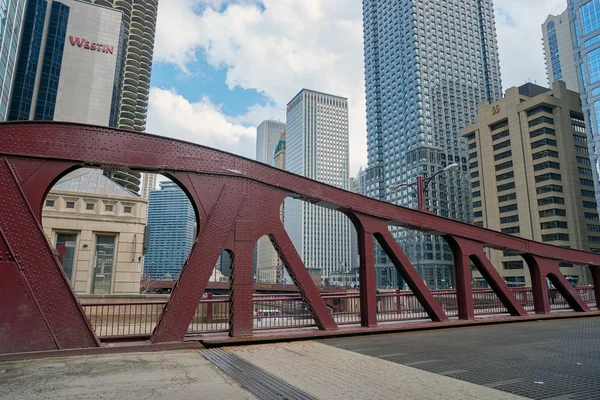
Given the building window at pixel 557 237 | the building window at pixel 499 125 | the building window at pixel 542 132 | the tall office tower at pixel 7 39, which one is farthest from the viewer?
the building window at pixel 499 125

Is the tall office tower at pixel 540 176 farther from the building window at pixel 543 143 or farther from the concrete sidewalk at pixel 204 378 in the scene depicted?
the concrete sidewalk at pixel 204 378

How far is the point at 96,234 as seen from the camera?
22.0 meters

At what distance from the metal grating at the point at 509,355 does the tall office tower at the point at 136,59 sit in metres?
86.8

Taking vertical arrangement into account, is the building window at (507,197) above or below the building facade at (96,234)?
above

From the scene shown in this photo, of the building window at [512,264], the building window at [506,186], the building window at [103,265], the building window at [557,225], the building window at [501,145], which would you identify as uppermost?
the building window at [501,145]

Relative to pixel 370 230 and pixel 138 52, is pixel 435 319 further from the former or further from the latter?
pixel 138 52

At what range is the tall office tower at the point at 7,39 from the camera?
44719 mm

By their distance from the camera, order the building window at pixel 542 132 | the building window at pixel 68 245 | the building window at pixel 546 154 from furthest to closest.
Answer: the building window at pixel 542 132 → the building window at pixel 546 154 → the building window at pixel 68 245

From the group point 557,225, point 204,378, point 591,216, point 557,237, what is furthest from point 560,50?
point 204,378

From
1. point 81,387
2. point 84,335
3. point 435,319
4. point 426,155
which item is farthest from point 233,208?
point 426,155

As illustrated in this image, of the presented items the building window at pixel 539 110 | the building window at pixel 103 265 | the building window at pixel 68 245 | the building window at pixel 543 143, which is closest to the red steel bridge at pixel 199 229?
the building window at pixel 103 265

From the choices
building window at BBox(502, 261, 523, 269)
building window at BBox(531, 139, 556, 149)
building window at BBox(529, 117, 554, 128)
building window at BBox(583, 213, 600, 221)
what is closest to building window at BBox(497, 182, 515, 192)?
building window at BBox(531, 139, 556, 149)

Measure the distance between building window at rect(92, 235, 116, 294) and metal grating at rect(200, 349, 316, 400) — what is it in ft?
53.2

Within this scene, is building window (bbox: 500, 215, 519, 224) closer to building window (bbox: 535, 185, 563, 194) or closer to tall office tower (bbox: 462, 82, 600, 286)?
tall office tower (bbox: 462, 82, 600, 286)
